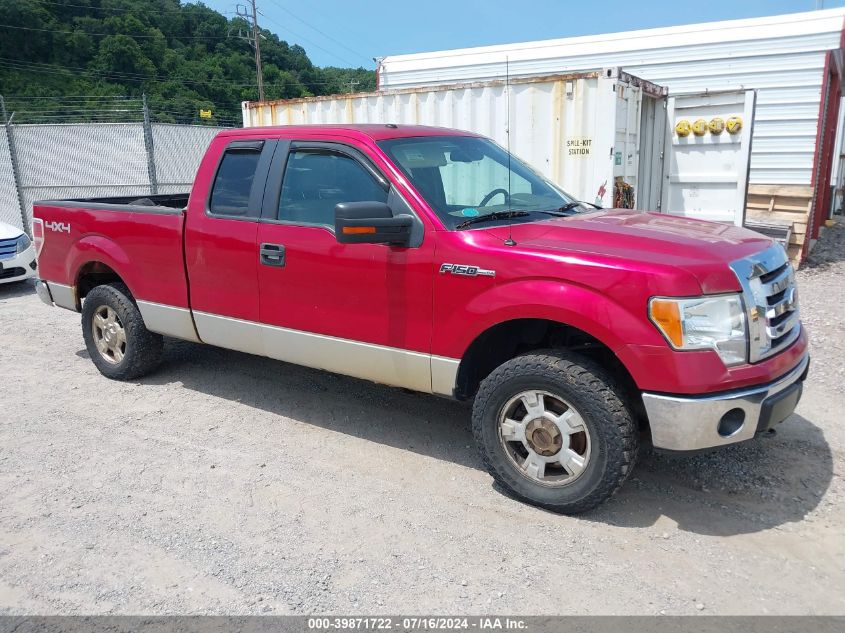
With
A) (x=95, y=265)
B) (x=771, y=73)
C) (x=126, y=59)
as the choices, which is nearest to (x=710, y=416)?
(x=95, y=265)

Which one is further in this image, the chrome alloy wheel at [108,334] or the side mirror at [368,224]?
the chrome alloy wheel at [108,334]

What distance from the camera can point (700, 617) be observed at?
2.94 m

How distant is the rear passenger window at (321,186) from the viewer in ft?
14.3

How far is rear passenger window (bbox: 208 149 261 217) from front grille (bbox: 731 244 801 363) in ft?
10.3

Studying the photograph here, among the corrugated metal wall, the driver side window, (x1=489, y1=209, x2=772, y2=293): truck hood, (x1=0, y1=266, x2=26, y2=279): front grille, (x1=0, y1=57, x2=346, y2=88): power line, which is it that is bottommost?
(x1=0, y1=266, x2=26, y2=279): front grille

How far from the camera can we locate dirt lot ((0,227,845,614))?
123 inches

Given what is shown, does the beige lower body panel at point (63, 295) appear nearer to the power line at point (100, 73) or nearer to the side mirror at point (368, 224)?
the side mirror at point (368, 224)

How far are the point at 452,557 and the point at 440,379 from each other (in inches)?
40.5

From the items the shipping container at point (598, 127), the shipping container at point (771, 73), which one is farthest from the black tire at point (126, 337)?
the shipping container at point (771, 73)

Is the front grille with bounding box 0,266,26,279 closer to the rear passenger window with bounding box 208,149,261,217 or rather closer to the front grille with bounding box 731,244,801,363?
the rear passenger window with bounding box 208,149,261,217

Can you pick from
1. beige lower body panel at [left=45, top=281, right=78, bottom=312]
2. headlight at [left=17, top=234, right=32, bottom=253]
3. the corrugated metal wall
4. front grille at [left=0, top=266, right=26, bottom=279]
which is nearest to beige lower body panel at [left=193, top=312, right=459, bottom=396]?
beige lower body panel at [left=45, top=281, right=78, bottom=312]

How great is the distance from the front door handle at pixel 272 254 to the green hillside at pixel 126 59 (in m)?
43.2

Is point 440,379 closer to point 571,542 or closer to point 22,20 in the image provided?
point 571,542

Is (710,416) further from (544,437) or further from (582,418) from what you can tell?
(544,437)
